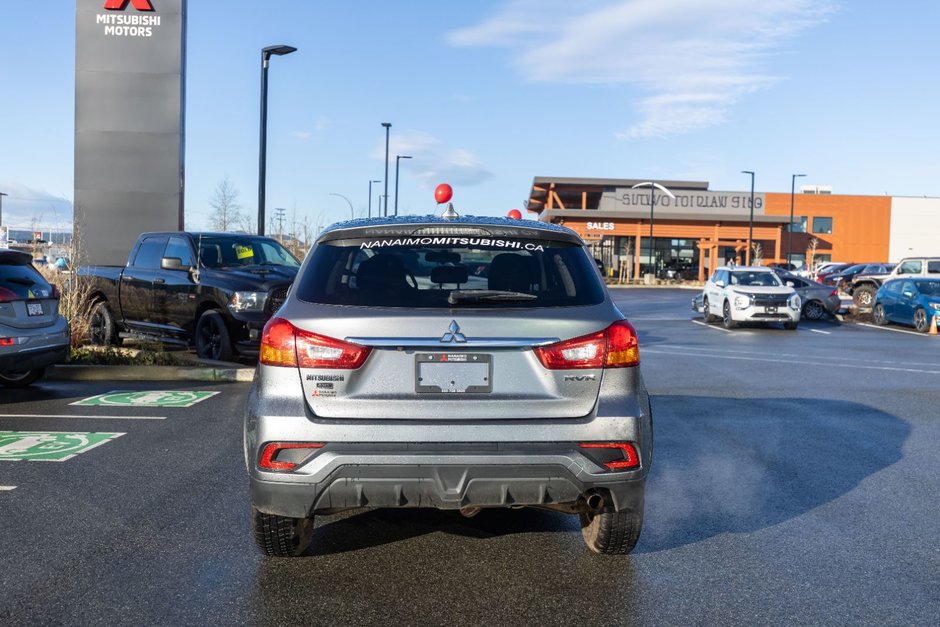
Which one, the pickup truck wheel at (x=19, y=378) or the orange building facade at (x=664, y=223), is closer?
the pickup truck wheel at (x=19, y=378)

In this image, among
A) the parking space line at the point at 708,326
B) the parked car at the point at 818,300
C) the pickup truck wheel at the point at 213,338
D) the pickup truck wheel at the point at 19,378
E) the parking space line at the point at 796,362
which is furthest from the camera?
the parked car at the point at 818,300

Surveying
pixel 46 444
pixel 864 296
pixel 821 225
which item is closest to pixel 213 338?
pixel 46 444

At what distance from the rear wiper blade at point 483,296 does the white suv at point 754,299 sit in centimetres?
1990

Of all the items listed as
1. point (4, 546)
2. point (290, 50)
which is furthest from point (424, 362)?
point (290, 50)

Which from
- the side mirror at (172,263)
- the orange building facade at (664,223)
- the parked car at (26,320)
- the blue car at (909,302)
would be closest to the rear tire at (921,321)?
the blue car at (909,302)

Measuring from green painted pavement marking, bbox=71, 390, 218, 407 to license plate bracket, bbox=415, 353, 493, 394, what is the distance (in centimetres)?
624

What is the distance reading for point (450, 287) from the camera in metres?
4.95

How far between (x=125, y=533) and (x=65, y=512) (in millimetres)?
648

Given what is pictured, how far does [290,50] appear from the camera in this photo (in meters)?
19.5

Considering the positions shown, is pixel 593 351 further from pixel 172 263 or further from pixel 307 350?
pixel 172 263

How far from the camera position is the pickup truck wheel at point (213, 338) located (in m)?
12.5

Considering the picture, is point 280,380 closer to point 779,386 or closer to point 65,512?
point 65,512

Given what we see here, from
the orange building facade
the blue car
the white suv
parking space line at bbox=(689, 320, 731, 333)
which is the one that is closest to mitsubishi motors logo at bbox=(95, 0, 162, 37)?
parking space line at bbox=(689, 320, 731, 333)

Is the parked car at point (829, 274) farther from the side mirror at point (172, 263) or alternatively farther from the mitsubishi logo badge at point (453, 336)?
the mitsubishi logo badge at point (453, 336)
